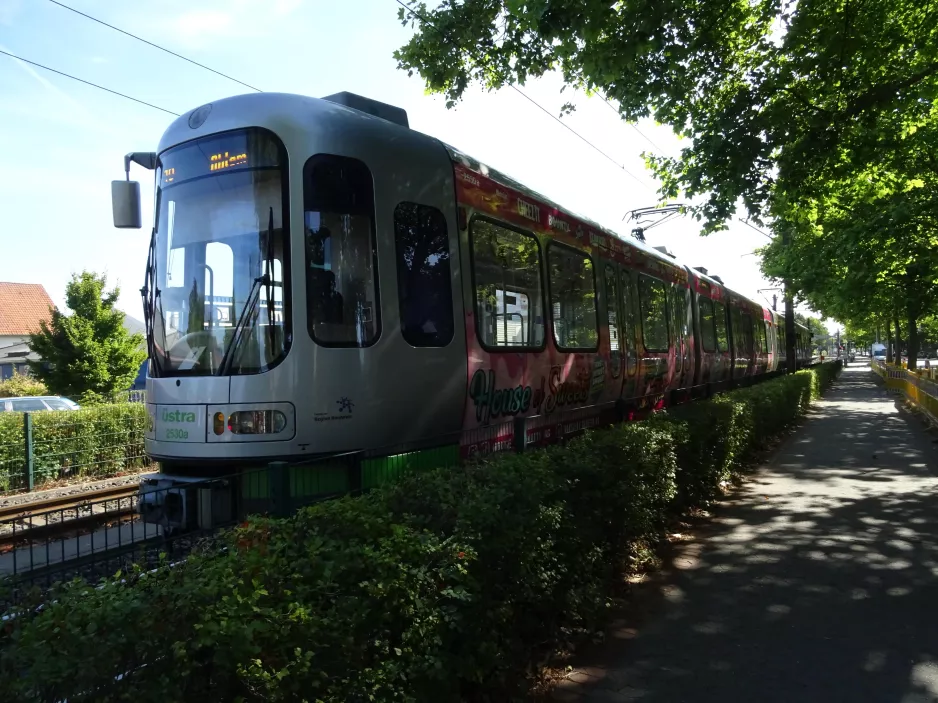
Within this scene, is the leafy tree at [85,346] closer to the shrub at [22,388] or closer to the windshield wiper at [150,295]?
the shrub at [22,388]

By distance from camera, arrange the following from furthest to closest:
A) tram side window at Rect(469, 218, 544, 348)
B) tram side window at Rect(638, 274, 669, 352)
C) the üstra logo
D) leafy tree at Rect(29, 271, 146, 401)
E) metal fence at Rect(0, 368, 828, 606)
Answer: leafy tree at Rect(29, 271, 146, 401) → tram side window at Rect(638, 274, 669, 352) → tram side window at Rect(469, 218, 544, 348) → the üstra logo → metal fence at Rect(0, 368, 828, 606)

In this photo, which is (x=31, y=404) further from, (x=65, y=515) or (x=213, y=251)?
(x=213, y=251)

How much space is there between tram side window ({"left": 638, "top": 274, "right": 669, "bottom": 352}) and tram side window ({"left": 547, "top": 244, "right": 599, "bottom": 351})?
2.47m

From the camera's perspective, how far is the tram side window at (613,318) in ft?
34.5

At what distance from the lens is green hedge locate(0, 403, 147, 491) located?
38.0 ft

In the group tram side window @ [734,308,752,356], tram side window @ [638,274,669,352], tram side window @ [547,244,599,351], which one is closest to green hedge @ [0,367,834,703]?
tram side window @ [547,244,599,351]

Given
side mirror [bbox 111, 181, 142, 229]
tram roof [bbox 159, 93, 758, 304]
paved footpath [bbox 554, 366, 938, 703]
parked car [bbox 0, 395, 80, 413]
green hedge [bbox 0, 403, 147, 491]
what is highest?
tram roof [bbox 159, 93, 758, 304]

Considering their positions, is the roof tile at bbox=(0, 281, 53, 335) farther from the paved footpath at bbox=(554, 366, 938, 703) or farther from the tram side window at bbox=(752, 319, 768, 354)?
the paved footpath at bbox=(554, 366, 938, 703)

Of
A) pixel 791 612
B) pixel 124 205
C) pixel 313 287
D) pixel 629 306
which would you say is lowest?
pixel 791 612

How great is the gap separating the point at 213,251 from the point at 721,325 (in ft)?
52.2

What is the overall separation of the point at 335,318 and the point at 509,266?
8.48 feet

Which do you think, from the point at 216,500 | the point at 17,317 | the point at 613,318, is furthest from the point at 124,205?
the point at 17,317

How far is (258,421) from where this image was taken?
5523 millimetres

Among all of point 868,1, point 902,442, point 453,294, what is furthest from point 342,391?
point 902,442
